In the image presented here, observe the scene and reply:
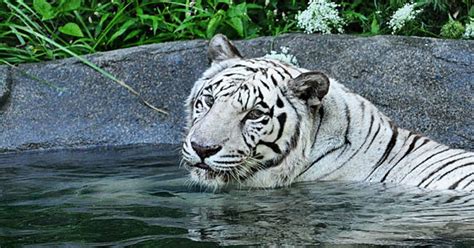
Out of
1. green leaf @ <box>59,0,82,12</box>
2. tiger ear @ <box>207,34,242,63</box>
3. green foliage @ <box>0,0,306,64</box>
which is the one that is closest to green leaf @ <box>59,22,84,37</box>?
green foliage @ <box>0,0,306,64</box>

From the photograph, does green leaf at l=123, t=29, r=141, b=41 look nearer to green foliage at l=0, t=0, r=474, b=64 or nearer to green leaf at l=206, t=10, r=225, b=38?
green foliage at l=0, t=0, r=474, b=64

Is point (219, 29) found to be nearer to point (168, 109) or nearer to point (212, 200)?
point (168, 109)

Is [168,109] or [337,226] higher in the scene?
[337,226]

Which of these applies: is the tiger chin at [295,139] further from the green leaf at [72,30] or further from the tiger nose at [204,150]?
the green leaf at [72,30]

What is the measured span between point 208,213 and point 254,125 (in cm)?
70

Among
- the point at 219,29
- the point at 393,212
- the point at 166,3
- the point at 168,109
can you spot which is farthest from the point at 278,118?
the point at 166,3

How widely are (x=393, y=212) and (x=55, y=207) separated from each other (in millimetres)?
1643

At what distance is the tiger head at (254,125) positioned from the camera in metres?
5.23

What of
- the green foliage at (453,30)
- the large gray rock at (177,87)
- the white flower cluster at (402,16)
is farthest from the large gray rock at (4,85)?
the green foliage at (453,30)

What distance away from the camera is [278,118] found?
544cm

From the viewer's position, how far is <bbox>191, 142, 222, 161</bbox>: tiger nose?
5.13 meters

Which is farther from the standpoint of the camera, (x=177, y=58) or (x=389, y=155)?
(x=177, y=58)

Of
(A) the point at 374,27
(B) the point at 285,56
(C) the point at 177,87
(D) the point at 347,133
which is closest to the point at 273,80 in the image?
(D) the point at 347,133

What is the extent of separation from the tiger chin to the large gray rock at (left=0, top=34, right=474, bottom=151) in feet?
6.41
